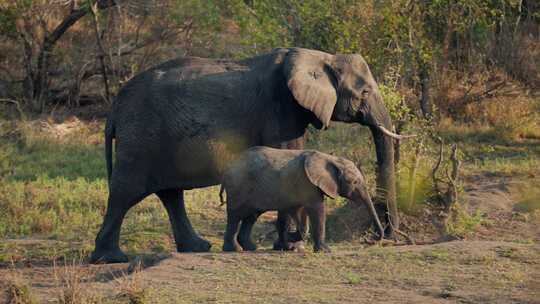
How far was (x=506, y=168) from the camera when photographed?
1435 cm

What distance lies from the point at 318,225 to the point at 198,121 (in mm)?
1478

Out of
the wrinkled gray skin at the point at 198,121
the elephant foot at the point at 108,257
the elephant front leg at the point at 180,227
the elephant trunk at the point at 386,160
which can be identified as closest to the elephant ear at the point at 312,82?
the wrinkled gray skin at the point at 198,121

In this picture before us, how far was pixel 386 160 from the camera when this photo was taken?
34.3ft

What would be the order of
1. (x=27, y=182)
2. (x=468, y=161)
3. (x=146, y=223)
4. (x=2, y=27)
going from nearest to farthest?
(x=146, y=223), (x=27, y=182), (x=468, y=161), (x=2, y=27)

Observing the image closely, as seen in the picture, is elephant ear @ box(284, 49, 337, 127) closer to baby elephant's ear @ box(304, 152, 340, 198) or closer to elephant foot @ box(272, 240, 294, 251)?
baby elephant's ear @ box(304, 152, 340, 198)

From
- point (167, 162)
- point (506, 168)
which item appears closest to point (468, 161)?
point (506, 168)

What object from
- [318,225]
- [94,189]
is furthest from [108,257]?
[94,189]

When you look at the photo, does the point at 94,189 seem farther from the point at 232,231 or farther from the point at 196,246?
the point at 232,231

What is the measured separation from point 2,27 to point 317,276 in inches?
423

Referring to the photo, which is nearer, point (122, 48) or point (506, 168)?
point (506, 168)

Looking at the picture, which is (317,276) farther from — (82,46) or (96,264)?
(82,46)

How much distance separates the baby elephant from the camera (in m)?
9.36

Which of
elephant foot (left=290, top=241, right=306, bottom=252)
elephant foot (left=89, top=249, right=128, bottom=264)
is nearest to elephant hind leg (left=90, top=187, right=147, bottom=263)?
elephant foot (left=89, top=249, right=128, bottom=264)

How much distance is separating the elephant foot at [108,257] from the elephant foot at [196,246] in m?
0.70
